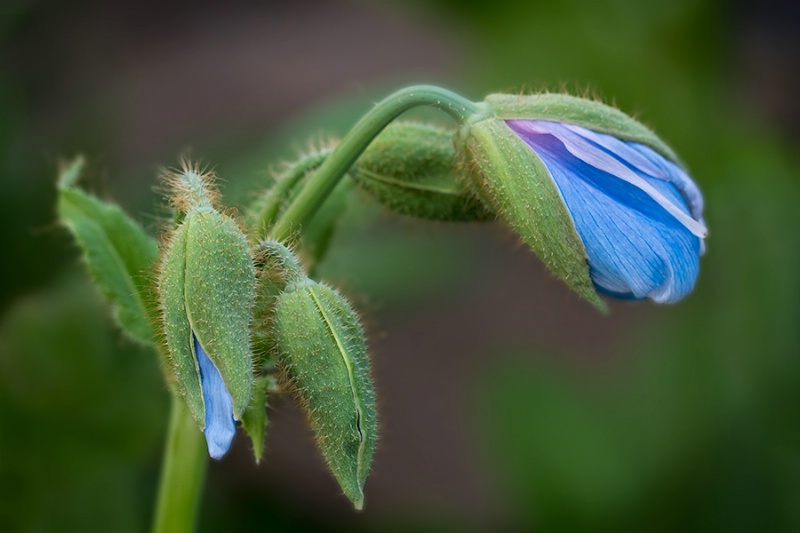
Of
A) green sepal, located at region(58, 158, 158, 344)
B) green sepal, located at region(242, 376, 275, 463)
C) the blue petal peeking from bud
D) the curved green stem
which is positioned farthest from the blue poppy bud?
green sepal, located at region(58, 158, 158, 344)

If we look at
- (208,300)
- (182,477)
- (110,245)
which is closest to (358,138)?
(208,300)

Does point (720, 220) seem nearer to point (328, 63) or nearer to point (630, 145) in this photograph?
point (630, 145)

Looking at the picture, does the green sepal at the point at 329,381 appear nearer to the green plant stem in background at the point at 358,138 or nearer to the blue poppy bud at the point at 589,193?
the green plant stem in background at the point at 358,138

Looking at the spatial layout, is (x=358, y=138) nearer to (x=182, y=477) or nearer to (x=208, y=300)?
(x=208, y=300)

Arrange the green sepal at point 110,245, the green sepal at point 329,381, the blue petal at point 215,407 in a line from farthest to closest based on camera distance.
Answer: the green sepal at point 110,245
the green sepal at point 329,381
the blue petal at point 215,407

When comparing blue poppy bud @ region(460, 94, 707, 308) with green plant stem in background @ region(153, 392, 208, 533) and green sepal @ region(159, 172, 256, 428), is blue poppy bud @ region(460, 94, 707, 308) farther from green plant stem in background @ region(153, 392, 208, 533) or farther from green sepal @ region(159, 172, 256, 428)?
green plant stem in background @ region(153, 392, 208, 533)

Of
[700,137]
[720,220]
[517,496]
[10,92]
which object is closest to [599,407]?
[517,496]

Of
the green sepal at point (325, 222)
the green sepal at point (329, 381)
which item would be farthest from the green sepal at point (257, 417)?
the green sepal at point (325, 222)
